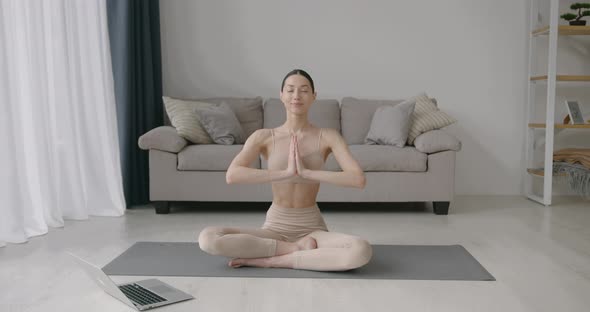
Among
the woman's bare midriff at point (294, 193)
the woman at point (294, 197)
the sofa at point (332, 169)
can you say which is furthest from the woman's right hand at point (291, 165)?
the sofa at point (332, 169)

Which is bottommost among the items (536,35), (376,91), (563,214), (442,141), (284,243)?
(563,214)

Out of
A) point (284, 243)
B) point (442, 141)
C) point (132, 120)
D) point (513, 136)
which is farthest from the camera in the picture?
point (513, 136)

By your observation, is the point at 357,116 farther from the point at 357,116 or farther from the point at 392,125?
the point at 392,125

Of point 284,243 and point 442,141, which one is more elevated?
point 442,141

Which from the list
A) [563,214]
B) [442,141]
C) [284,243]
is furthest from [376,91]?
[284,243]

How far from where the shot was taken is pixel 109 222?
4.06 metres

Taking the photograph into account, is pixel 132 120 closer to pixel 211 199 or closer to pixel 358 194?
pixel 211 199

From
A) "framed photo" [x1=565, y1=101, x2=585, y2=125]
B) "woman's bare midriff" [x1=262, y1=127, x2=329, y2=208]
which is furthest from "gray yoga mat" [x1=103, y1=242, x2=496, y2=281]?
"framed photo" [x1=565, y1=101, x2=585, y2=125]

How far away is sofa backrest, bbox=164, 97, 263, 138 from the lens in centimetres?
496

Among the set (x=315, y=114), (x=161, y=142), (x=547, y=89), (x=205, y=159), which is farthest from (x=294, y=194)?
(x=547, y=89)

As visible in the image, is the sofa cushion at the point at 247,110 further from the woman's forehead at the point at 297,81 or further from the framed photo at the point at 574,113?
the framed photo at the point at 574,113

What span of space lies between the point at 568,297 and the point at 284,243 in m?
1.23

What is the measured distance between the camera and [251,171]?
2.81 m

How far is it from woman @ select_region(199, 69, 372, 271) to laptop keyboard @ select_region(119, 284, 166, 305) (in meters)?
0.39
